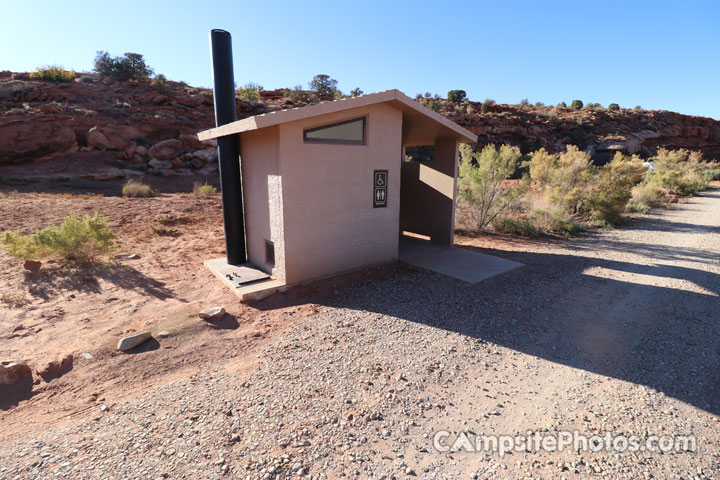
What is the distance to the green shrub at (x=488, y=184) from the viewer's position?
409 inches

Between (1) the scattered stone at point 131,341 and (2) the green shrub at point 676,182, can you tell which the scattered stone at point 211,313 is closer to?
(1) the scattered stone at point 131,341

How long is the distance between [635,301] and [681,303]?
0.66m

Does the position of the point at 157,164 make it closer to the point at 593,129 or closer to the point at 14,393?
the point at 14,393

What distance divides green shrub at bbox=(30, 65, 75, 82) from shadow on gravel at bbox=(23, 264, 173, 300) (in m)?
31.3

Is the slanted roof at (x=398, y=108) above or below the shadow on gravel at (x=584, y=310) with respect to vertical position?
above

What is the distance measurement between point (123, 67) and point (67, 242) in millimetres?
33104

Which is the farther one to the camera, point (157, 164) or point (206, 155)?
point (206, 155)

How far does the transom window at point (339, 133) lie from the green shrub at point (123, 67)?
34.5 m

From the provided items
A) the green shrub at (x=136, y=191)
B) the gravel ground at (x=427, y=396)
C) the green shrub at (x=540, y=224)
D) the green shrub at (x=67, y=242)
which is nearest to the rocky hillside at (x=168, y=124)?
the green shrub at (x=136, y=191)

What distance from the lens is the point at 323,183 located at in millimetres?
5746

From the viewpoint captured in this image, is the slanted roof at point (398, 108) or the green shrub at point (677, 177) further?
the green shrub at point (677, 177)

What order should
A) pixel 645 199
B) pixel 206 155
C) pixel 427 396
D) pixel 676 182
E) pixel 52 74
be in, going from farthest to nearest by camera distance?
pixel 52 74, pixel 206 155, pixel 676 182, pixel 645 199, pixel 427 396

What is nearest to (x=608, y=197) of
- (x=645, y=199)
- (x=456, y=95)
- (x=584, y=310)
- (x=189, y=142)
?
(x=645, y=199)

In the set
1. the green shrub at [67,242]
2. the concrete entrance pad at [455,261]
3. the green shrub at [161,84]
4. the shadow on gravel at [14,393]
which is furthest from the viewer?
the green shrub at [161,84]
